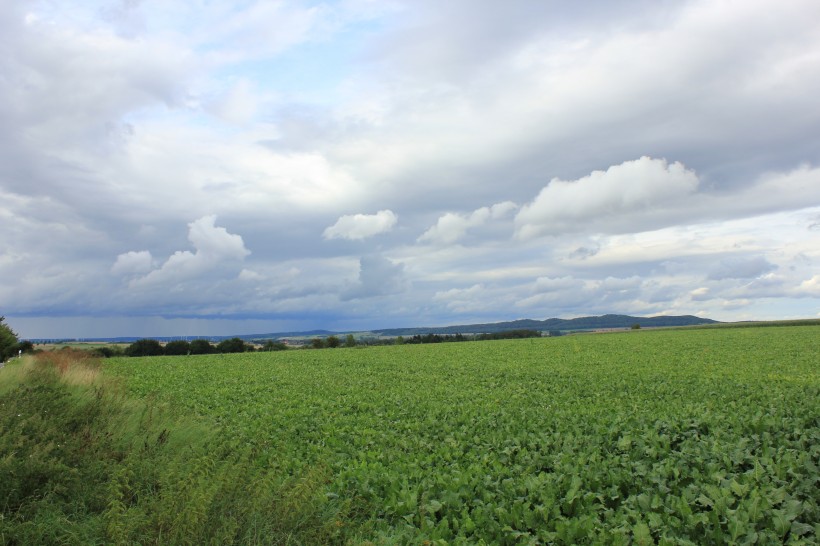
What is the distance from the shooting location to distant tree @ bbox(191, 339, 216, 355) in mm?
73450

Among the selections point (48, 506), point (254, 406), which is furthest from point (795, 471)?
point (254, 406)

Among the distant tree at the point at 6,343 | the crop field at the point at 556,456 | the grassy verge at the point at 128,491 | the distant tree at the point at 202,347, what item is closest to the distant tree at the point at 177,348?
the distant tree at the point at 202,347

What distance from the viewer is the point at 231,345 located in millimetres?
75375

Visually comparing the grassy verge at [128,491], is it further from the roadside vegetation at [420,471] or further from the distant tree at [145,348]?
the distant tree at [145,348]

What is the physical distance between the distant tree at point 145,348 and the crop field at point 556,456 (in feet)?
202

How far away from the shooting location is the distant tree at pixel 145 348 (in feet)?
242

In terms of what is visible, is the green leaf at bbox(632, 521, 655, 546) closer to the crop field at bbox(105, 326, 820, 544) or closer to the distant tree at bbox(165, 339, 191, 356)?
the crop field at bbox(105, 326, 820, 544)

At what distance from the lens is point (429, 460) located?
973cm

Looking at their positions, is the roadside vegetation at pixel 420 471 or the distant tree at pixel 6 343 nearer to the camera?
the roadside vegetation at pixel 420 471

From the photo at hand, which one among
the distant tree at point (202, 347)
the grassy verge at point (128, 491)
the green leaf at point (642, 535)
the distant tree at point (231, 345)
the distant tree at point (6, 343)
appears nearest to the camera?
the green leaf at point (642, 535)

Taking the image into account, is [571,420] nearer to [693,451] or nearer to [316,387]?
[693,451]

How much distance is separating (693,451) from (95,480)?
10.2 meters

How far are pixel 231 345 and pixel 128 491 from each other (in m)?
71.3

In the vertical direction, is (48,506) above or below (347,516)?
above
